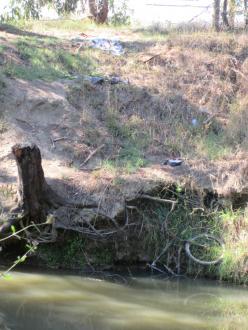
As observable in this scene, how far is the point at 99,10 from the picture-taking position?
59.5 feet

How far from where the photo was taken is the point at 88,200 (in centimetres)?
1017

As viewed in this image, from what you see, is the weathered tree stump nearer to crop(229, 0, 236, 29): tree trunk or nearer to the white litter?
the white litter

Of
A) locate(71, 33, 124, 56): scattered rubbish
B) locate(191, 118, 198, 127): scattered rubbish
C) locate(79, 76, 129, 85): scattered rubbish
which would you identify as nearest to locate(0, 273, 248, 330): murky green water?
locate(191, 118, 198, 127): scattered rubbish

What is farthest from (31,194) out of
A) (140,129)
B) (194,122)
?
(194,122)

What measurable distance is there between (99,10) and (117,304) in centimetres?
1197

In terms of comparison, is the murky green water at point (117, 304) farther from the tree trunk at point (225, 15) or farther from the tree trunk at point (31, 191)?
the tree trunk at point (225, 15)

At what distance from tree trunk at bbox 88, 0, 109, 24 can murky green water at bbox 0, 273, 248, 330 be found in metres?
10.3

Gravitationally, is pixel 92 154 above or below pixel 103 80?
below

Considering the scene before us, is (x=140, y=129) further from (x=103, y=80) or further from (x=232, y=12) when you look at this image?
(x=232, y=12)

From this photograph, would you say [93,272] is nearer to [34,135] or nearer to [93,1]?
[34,135]

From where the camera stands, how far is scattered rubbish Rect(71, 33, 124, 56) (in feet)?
50.5

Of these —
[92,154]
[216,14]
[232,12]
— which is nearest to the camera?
[92,154]

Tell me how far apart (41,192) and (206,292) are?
9.46 feet

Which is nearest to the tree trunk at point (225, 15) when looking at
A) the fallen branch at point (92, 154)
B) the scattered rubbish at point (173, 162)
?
the scattered rubbish at point (173, 162)
